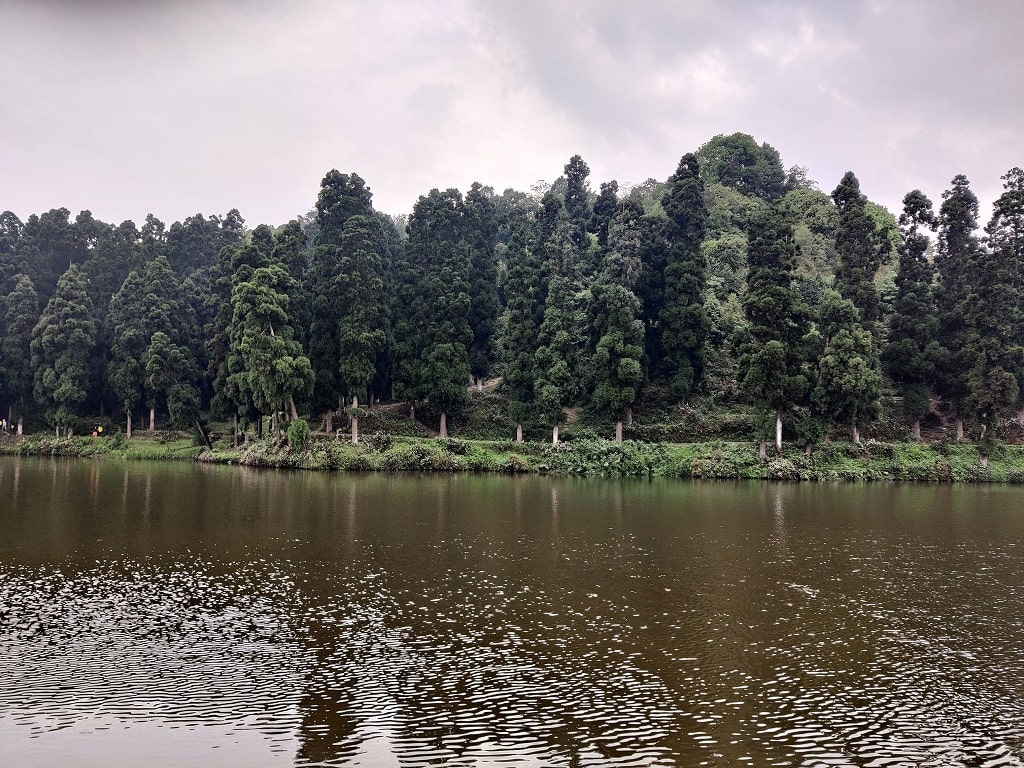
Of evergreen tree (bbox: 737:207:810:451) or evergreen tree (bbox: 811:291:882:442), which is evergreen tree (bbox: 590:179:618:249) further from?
evergreen tree (bbox: 811:291:882:442)

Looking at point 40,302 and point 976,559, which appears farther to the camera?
point 40,302

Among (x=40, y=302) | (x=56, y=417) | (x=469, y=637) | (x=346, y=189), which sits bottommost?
(x=469, y=637)

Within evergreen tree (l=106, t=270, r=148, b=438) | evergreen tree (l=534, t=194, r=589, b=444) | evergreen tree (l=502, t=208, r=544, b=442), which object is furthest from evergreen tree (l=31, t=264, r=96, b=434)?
evergreen tree (l=534, t=194, r=589, b=444)

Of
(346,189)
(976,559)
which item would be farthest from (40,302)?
(976,559)

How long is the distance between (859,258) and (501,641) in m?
50.0

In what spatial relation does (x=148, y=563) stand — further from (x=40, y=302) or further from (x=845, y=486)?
(x=40, y=302)

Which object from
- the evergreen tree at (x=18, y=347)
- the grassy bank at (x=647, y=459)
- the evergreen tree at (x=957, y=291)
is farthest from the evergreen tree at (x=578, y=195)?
the evergreen tree at (x=18, y=347)

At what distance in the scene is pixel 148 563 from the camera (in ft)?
69.0

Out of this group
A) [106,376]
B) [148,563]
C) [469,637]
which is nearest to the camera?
[469,637]

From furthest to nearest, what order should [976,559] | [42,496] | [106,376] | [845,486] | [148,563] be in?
[106,376], [845,486], [42,496], [976,559], [148,563]

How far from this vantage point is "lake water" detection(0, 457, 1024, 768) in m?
10.7

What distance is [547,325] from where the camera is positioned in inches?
2183

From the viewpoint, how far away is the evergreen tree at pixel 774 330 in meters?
50.0

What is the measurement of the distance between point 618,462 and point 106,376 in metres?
46.3
